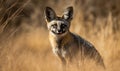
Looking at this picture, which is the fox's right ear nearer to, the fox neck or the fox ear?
the fox ear

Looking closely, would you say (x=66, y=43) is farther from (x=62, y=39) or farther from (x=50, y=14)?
(x=50, y=14)

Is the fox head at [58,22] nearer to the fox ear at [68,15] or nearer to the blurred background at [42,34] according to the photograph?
the fox ear at [68,15]

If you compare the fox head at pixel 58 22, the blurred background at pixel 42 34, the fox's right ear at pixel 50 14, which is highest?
the fox's right ear at pixel 50 14

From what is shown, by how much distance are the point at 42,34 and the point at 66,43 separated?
170 inches

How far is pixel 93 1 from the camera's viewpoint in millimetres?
16859

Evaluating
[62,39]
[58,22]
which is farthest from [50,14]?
[62,39]

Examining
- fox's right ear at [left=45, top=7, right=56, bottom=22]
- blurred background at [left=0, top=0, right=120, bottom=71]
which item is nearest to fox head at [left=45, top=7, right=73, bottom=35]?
fox's right ear at [left=45, top=7, right=56, bottom=22]

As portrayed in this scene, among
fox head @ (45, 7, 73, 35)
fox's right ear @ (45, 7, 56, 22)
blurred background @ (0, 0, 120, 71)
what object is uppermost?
fox's right ear @ (45, 7, 56, 22)

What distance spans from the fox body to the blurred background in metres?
0.19

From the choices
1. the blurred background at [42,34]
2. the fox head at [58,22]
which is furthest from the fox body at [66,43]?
the blurred background at [42,34]

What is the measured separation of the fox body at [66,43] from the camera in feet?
28.1

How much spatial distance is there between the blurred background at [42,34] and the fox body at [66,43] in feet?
0.64

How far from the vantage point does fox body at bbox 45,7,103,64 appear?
28.1 ft

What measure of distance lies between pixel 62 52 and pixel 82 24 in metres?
3.31
